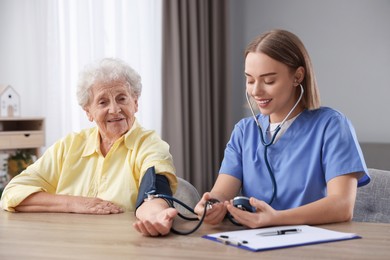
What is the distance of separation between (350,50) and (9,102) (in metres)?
2.27

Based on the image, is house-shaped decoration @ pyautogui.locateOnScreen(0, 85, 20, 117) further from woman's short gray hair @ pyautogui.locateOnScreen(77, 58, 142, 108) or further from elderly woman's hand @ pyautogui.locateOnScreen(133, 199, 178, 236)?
elderly woman's hand @ pyautogui.locateOnScreen(133, 199, 178, 236)

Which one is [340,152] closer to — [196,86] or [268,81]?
[268,81]

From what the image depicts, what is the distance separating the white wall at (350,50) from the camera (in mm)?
3990

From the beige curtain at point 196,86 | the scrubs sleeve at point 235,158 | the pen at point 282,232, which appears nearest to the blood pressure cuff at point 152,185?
the scrubs sleeve at point 235,158

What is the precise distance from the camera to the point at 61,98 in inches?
139

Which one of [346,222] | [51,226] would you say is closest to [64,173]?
[51,226]

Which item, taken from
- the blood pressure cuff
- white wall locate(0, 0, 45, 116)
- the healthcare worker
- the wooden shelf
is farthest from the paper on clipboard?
white wall locate(0, 0, 45, 116)

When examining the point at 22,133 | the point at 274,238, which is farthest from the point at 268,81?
the point at 22,133

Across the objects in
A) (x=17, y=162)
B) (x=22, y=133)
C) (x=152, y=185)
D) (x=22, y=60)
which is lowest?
(x=17, y=162)

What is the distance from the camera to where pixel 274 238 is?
130cm

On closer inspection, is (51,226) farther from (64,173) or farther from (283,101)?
(283,101)

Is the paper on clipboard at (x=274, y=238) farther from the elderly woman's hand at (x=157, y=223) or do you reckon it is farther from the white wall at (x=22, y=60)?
the white wall at (x=22, y=60)

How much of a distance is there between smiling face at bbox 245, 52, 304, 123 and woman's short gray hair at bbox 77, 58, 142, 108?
436 mm

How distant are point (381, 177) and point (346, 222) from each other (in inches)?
22.7
